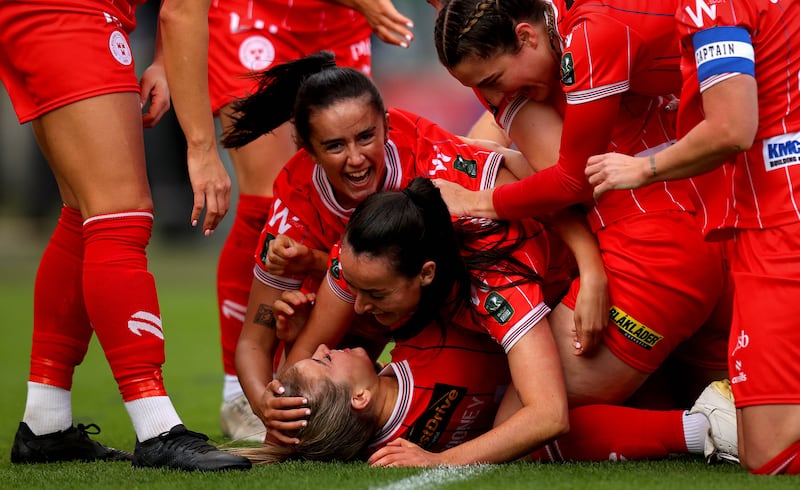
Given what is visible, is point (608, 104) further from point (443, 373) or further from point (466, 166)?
point (443, 373)

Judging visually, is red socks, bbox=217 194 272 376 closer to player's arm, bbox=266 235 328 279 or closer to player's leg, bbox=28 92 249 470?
player's arm, bbox=266 235 328 279

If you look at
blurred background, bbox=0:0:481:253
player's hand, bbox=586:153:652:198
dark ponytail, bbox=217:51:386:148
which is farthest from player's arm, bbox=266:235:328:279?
blurred background, bbox=0:0:481:253

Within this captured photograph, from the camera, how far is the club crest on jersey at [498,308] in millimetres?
3463

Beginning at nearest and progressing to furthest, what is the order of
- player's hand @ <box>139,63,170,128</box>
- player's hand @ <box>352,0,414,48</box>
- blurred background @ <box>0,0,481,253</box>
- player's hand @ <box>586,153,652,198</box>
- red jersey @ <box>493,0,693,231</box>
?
player's hand @ <box>586,153,652,198</box>, red jersey @ <box>493,0,693,231</box>, player's hand @ <box>139,63,170,128</box>, player's hand @ <box>352,0,414,48</box>, blurred background @ <box>0,0,481,253</box>

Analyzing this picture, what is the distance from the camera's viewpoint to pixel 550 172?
144 inches

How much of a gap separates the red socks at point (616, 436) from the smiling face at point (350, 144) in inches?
40.3

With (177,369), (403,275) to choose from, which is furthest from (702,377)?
(177,369)

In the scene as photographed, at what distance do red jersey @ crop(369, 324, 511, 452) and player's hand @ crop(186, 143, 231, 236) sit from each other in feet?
2.48

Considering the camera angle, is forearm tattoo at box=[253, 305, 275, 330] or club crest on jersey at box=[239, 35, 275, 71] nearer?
forearm tattoo at box=[253, 305, 275, 330]

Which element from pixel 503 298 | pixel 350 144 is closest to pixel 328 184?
pixel 350 144

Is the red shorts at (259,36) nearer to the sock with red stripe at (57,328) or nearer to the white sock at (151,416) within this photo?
the sock with red stripe at (57,328)

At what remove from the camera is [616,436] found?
359 centimetres

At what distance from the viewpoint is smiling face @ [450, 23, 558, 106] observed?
145 inches

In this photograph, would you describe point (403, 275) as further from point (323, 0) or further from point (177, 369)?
point (177, 369)
